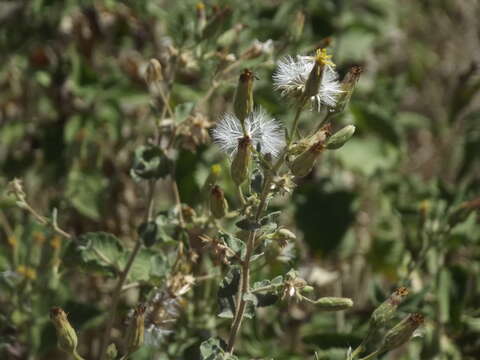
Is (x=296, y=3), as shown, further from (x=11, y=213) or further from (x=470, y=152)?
(x=11, y=213)

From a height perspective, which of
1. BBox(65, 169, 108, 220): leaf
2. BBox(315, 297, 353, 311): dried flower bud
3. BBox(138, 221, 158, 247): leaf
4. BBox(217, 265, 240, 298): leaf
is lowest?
BBox(65, 169, 108, 220): leaf

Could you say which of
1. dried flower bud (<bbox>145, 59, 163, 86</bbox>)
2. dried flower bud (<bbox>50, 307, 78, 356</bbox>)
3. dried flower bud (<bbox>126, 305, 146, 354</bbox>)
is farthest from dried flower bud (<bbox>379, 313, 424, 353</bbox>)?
dried flower bud (<bbox>145, 59, 163, 86</bbox>)

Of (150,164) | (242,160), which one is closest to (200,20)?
(150,164)

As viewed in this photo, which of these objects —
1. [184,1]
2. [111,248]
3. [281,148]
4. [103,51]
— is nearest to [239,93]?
[281,148]

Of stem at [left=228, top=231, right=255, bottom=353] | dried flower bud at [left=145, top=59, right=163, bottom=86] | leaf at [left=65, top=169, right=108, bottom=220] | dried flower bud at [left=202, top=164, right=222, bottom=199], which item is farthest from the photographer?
leaf at [left=65, top=169, right=108, bottom=220]

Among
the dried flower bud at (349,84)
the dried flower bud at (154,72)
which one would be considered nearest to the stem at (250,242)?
the dried flower bud at (349,84)

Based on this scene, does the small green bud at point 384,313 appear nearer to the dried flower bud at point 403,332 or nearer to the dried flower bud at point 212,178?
the dried flower bud at point 403,332

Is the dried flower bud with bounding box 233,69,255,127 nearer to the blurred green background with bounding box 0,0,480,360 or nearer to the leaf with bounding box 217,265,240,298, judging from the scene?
the leaf with bounding box 217,265,240,298
